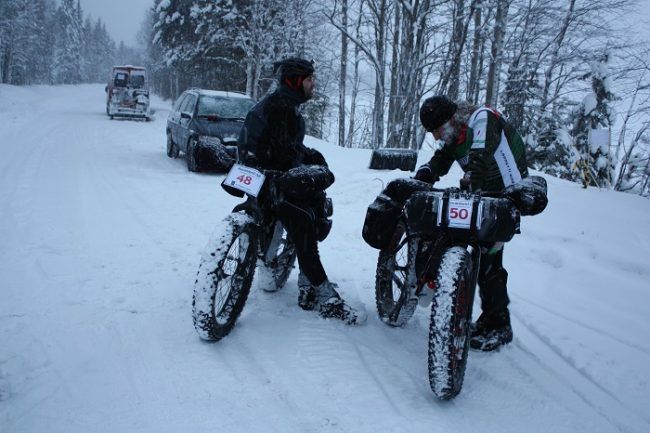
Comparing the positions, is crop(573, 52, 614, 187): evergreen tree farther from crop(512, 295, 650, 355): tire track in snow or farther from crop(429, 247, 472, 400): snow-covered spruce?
crop(429, 247, 472, 400): snow-covered spruce

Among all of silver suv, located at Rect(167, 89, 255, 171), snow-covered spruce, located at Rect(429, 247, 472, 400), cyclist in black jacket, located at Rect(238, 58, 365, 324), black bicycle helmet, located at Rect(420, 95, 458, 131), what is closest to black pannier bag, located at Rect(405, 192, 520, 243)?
snow-covered spruce, located at Rect(429, 247, 472, 400)

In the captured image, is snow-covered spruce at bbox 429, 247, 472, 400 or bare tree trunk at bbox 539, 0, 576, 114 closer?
snow-covered spruce at bbox 429, 247, 472, 400

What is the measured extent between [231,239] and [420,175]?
1511 millimetres

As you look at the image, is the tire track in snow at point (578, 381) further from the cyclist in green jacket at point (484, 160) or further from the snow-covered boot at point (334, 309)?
the snow-covered boot at point (334, 309)

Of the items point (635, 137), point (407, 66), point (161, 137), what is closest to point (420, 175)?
point (407, 66)

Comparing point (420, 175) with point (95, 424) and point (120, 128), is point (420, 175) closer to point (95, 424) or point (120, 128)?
point (95, 424)

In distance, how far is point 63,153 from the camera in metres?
10.7

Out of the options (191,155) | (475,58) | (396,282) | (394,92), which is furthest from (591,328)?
(475,58)

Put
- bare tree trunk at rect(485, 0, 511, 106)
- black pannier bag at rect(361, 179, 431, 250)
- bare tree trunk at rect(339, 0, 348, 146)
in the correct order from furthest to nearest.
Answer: bare tree trunk at rect(339, 0, 348, 146), bare tree trunk at rect(485, 0, 511, 106), black pannier bag at rect(361, 179, 431, 250)

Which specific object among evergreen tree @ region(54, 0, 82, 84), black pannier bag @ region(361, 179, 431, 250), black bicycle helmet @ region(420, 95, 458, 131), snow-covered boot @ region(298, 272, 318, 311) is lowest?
snow-covered boot @ region(298, 272, 318, 311)

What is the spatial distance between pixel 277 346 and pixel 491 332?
1.60m

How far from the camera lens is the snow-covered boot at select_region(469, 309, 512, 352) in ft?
10.5

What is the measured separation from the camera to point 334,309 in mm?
3461

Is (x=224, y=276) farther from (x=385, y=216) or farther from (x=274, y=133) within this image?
(x=385, y=216)
